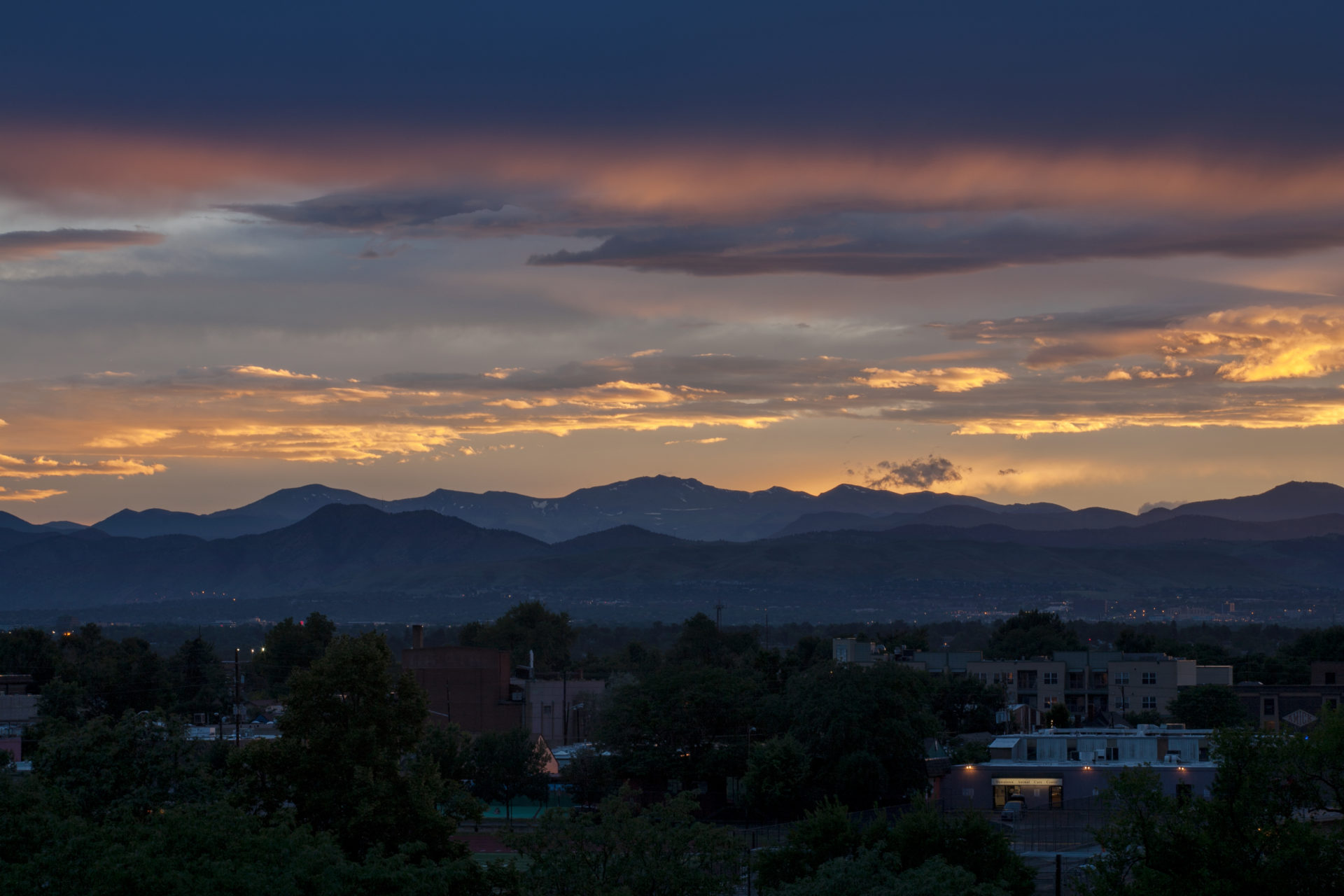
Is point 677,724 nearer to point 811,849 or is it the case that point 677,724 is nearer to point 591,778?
point 591,778

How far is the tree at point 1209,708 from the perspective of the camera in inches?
4151

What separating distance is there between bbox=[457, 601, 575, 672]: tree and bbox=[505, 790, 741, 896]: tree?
4860 inches

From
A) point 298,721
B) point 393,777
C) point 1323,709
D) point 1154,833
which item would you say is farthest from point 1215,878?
point 298,721

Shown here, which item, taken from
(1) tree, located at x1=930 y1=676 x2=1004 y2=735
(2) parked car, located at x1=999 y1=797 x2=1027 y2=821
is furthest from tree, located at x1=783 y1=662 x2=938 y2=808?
(1) tree, located at x1=930 y1=676 x2=1004 y2=735

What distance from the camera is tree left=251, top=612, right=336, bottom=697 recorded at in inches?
5404

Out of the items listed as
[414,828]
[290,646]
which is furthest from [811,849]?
[290,646]

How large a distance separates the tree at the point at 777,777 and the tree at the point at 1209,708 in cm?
4248

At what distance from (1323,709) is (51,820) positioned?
31.3 m

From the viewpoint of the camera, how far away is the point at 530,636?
552ft

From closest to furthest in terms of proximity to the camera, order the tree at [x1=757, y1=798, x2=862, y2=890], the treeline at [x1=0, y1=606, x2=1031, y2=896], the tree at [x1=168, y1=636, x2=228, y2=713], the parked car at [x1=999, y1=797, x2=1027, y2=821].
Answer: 1. the treeline at [x1=0, y1=606, x2=1031, y2=896]
2. the tree at [x1=757, y1=798, x2=862, y2=890]
3. the parked car at [x1=999, y1=797, x2=1027, y2=821]
4. the tree at [x1=168, y1=636, x2=228, y2=713]

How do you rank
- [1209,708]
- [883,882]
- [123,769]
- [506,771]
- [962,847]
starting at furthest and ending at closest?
[1209,708], [506,771], [962,847], [123,769], [883,882]

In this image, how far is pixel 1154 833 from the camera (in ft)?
115

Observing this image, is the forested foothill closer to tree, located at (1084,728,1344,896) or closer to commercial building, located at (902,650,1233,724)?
tree, located at (1084,728,1344,896)

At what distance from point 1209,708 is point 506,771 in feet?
179
